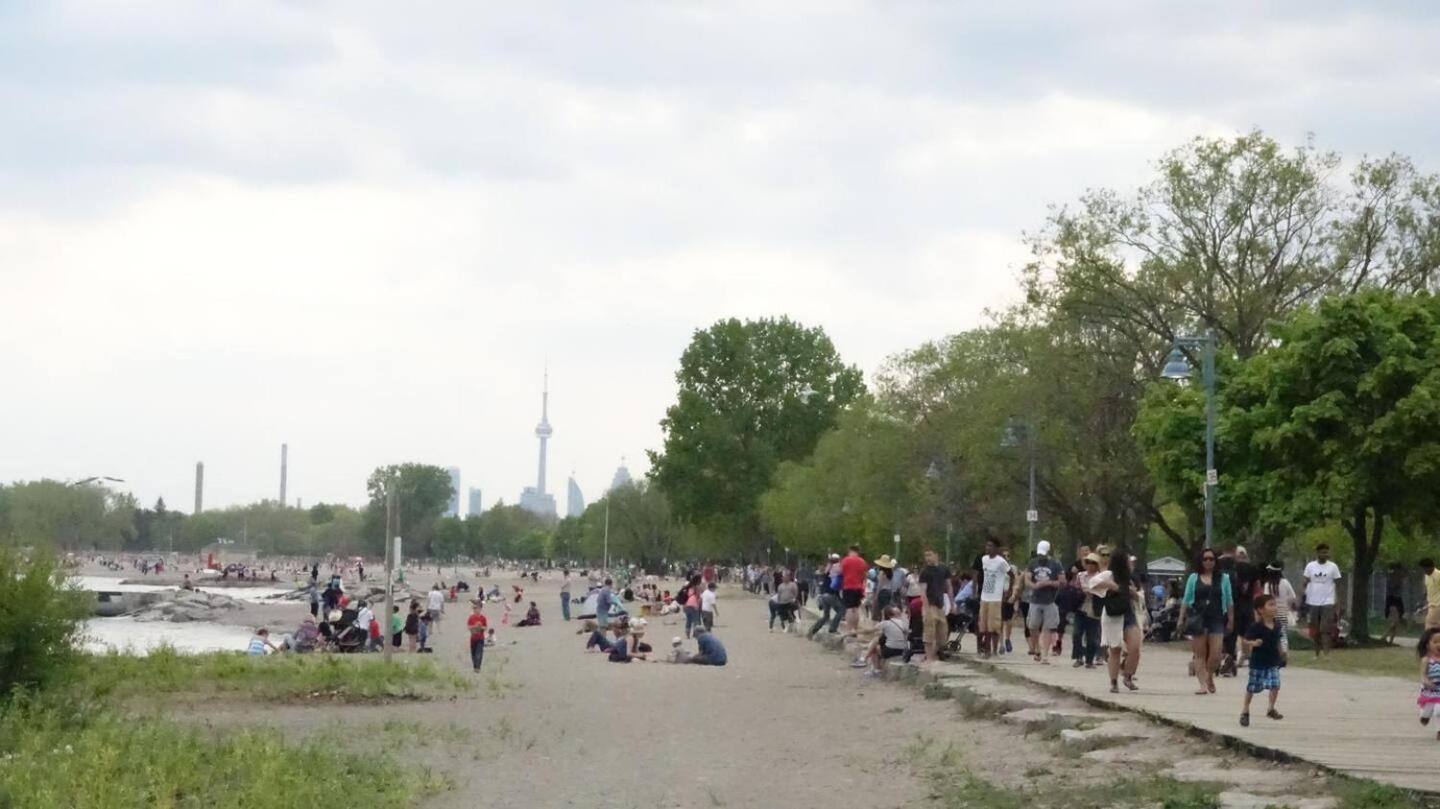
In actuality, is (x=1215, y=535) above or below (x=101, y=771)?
above

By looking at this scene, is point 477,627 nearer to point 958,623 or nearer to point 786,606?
point 958,623

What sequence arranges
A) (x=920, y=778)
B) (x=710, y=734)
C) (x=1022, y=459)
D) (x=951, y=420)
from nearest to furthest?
(x=920, y=778)
(x=710, y=734)
(x=1022, y=459)
(x=951, y=420)

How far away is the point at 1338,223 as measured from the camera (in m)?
42.0

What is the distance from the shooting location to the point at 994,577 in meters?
28.2

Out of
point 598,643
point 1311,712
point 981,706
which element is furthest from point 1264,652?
point 598,643

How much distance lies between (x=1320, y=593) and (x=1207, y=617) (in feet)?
29.5

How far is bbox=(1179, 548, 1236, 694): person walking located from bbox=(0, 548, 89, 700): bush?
13714 millimetres

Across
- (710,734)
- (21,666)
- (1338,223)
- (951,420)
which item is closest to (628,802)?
(710,734)

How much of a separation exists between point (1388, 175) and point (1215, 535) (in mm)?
9395

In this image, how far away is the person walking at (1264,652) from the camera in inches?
626

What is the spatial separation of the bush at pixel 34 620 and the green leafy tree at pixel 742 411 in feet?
253

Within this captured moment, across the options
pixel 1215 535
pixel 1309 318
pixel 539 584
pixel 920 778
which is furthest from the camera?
pixel 539 584

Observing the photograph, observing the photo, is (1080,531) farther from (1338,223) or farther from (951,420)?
(1338,223)

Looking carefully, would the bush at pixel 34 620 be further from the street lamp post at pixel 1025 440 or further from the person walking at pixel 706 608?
the street lamp post at pixel 1025 440
